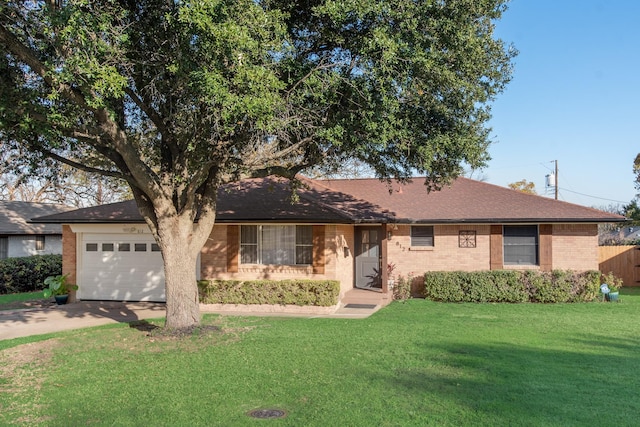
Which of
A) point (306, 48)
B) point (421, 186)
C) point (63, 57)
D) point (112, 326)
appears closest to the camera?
point (63, 57)

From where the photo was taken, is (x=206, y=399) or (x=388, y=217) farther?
(x=388, y=217)

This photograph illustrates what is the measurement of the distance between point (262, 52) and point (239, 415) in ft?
19.1

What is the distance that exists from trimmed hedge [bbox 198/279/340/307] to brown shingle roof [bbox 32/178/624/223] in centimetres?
188

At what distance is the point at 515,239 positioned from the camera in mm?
18109

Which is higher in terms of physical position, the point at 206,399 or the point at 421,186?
the point at 421,186

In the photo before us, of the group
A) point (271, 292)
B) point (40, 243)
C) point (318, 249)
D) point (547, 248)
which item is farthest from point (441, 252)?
point (40, 243)

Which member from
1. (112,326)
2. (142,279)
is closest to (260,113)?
(112,326)

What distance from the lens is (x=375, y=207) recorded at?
19234 mm

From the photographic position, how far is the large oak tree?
8.39 m

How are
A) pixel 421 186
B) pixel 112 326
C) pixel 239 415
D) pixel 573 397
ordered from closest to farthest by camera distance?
pixel 239 415, pixel 573 397, pixel 112 326, pixel 421 186

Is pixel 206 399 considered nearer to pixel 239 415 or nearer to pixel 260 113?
pixel 239 415

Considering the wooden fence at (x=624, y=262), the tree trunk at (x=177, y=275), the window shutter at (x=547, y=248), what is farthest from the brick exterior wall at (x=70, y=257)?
the wooden fence at (x=624, y=262)

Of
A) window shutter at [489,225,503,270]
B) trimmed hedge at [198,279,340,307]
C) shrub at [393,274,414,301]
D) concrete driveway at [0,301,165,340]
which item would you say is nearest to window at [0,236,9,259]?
concrete driveway at [0,301,165,340]

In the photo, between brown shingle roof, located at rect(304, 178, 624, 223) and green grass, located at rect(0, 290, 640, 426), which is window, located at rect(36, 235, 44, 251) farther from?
green grass, located at rect(0, 290, 640, 426)
